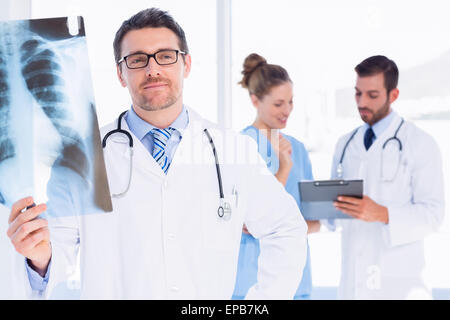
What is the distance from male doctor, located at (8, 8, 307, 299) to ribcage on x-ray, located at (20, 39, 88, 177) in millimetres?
96

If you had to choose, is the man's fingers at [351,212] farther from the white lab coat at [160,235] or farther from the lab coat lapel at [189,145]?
the lab coat lapel at [189,145]

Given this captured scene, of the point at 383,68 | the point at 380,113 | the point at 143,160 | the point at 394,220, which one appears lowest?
the point at 394,220

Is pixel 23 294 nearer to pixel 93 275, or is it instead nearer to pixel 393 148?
pixel 93 275

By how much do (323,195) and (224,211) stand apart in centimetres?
35

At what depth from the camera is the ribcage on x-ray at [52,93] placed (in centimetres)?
93

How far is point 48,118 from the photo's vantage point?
3.08ft

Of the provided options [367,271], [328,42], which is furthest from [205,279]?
[328,42]

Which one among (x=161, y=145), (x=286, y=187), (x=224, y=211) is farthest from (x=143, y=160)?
(x=286, y=187)

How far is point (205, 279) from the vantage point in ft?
3.45

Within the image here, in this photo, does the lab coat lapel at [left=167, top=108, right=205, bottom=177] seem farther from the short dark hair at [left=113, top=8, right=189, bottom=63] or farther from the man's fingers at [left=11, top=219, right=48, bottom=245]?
the man's fingers at [left=11, top=219, right=48, bottom=245]

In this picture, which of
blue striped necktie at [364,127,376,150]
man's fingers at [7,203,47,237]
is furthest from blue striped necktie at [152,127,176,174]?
blue striped necktie at [364,127,376,150]

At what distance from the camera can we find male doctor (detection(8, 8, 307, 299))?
102cm

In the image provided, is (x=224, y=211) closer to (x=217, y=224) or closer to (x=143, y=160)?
(x=217, y=224)

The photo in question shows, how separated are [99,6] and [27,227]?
0.70 metres
